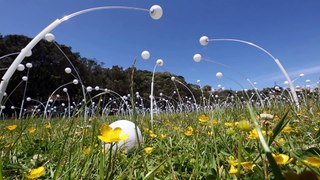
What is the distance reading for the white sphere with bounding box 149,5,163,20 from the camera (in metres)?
2.71

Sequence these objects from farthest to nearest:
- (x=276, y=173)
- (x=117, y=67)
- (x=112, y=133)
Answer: (x=117, y=67) < (x=112, y=133) < (x=276, y=173)

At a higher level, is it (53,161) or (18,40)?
(18,40)

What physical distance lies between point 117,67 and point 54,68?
11.3 m

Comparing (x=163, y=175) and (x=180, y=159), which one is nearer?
(x=163, y=175)

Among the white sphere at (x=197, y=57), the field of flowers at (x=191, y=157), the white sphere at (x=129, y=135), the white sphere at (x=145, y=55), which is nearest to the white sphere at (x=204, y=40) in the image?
the white sphere at (x=197, y=57)

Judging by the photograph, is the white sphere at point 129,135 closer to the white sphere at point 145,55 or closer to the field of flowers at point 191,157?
the field of flowers at point 191,157

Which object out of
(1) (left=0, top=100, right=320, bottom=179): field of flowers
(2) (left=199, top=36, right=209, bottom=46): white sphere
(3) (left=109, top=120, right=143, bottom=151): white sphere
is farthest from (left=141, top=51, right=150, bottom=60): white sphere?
(2) (left=199, top=36, right=209, bottom=46): white sphere

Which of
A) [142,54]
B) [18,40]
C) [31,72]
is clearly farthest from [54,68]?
[142,54]

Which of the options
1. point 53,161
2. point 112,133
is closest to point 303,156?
point 112,133

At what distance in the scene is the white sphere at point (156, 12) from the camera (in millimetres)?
2711

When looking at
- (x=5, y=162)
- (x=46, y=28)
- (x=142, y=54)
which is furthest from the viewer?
(x=142, y=54)

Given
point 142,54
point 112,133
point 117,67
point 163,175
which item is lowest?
point 163,175

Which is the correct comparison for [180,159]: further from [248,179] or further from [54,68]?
[54,68]

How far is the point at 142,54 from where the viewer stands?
3.60 meters
